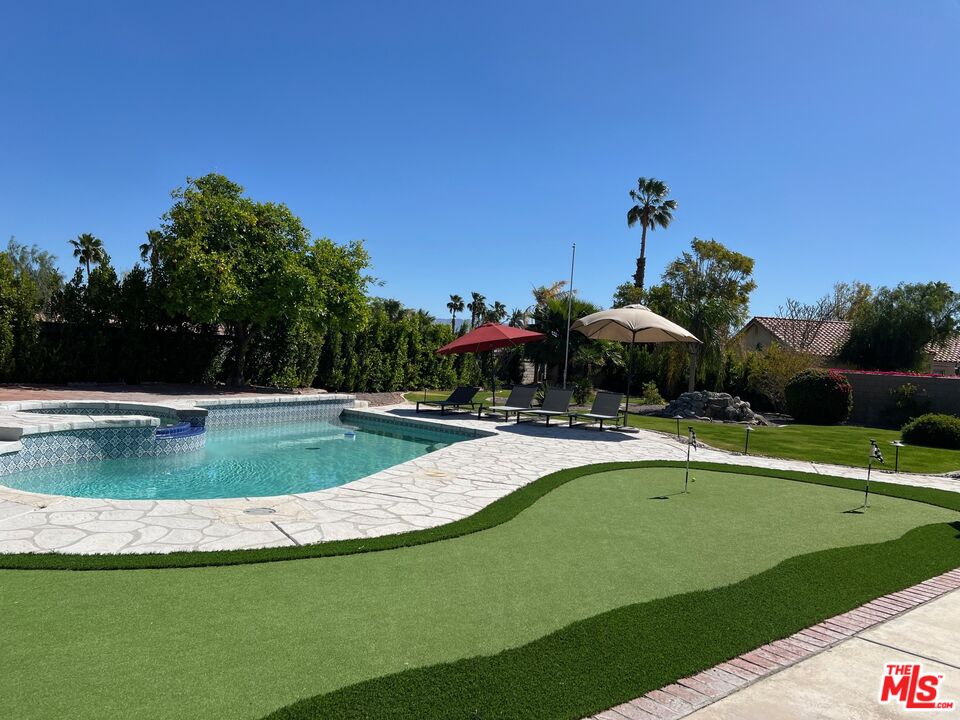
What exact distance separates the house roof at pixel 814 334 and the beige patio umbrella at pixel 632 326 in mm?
22596

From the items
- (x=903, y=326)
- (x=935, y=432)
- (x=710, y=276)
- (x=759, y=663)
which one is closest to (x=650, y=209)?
(x=710, y=276)

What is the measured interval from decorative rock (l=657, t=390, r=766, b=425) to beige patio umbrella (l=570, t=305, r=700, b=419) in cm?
427

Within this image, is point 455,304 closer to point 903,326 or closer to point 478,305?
point 478,305

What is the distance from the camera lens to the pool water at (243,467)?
7.96 metres

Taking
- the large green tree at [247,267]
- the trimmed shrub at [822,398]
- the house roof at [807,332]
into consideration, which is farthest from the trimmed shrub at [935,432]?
the house roof at [807,332]

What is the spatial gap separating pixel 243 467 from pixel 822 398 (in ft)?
57.4

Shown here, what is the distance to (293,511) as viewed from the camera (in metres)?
6.09

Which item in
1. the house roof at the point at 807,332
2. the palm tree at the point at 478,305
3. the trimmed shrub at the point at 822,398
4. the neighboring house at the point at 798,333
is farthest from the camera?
the palm tree at the point at 478,305

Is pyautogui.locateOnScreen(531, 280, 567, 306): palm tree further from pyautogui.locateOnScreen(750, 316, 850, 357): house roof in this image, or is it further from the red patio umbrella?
the red patio umbrella

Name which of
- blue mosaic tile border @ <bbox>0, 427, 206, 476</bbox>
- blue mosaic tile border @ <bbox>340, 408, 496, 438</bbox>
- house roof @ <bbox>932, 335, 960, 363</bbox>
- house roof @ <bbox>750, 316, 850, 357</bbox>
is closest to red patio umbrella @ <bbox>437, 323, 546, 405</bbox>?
blue mosaic tile border @ <bbox>340, 408, 496, 438</bbox>

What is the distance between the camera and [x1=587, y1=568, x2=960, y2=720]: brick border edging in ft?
8.63

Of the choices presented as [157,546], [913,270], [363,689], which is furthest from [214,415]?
[913,270]

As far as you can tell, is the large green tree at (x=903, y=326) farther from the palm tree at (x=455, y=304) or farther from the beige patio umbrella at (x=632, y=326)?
the palm tree at (x=455, y=304)

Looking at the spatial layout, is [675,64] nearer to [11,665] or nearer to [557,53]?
[557,53]
